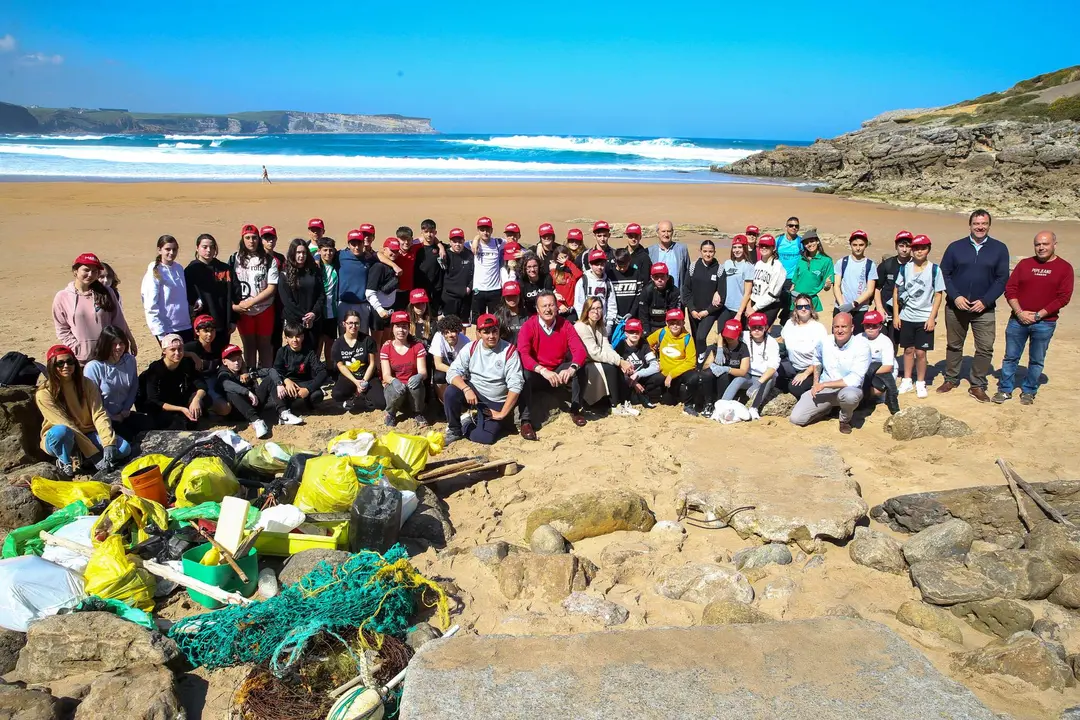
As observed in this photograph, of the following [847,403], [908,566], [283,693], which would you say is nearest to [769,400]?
[847,403]

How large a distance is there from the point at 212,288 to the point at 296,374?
4.00 feet

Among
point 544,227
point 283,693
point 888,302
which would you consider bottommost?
point 283,693

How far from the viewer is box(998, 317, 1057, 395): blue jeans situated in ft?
23.4

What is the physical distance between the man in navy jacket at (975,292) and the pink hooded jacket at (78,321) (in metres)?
8.10

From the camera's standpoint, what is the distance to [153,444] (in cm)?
609

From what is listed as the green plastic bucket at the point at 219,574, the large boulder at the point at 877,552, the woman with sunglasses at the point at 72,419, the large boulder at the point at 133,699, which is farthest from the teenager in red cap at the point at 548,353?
the large boulder at the point at 133,699

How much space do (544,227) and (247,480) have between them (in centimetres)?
453

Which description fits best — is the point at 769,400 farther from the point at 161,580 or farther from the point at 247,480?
the point at 161,580

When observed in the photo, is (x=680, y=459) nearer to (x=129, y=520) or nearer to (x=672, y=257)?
(x=672, y=257)

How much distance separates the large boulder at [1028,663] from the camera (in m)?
3.56

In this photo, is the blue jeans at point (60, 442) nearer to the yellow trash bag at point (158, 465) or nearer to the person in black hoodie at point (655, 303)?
the yellow trash bag at point (158, 465)

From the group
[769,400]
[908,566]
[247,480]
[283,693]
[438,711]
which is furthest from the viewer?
[769,400]

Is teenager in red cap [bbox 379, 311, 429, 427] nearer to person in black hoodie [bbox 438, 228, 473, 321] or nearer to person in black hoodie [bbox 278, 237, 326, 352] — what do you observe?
person in black hoodie [bbox 278, 237, 326, 352]

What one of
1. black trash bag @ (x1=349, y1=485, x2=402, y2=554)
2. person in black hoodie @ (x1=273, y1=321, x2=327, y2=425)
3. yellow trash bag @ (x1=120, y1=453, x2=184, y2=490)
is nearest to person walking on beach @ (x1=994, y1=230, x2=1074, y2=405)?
black trash bag @ (x1=349, y1=485, x2=402, y2=554)
